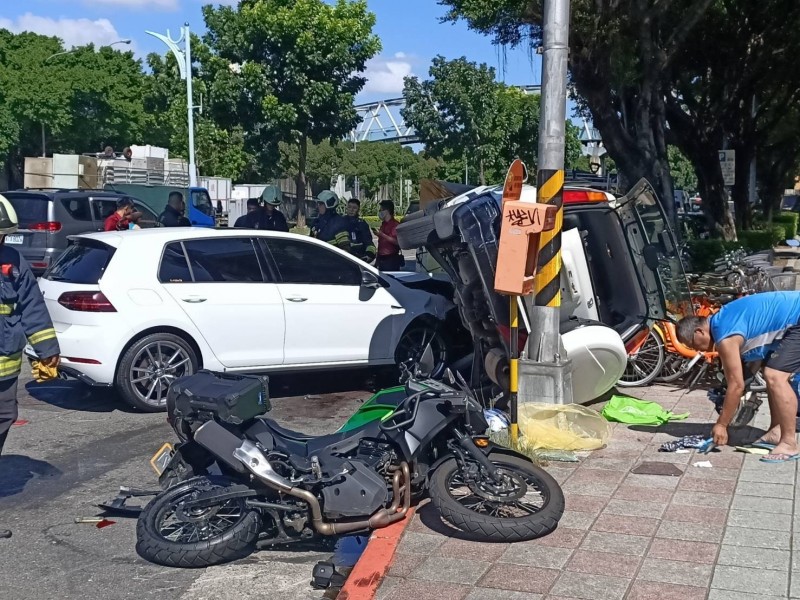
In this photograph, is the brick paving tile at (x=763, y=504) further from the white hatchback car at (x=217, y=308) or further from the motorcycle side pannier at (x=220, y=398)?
the white hatchback car at (x=217, y=308)

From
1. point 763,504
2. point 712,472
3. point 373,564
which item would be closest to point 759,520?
point 763,504

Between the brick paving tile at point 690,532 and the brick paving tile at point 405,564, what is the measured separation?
135cm

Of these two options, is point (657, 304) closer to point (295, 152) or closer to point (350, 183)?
point (295, 152)

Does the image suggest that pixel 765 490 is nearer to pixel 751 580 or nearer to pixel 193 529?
pixel 751 580

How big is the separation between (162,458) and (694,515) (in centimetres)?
311

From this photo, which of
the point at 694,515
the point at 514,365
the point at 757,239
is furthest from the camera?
the point at 757,239

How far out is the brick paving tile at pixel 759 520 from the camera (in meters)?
5.40

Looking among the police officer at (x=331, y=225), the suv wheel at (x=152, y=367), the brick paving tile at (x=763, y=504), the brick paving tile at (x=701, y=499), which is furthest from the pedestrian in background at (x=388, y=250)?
the brick paving tile at (x=763, y=504)

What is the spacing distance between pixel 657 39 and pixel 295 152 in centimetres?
3549

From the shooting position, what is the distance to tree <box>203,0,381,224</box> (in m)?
31.4

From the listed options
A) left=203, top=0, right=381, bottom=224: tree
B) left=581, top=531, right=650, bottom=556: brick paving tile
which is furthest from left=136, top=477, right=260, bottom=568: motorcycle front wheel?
left=203, top=0, right=381, bottom=224: tree

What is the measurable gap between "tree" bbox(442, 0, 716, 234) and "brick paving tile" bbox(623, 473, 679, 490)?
11.5 m

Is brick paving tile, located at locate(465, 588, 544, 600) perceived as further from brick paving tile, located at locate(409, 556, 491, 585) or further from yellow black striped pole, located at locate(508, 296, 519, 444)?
yellow black striped pole, located at locate(508, 296, 519, 444)

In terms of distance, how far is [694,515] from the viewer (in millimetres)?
5645
